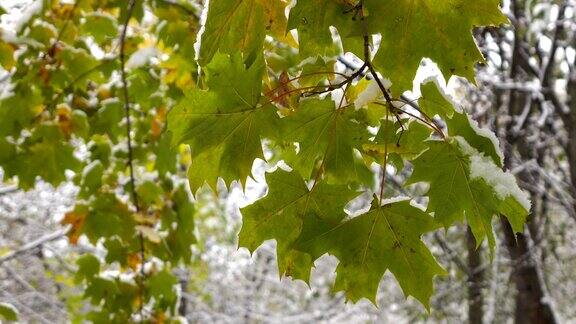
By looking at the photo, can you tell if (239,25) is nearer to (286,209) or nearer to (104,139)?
(286,209)

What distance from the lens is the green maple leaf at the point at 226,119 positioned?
1.16 m

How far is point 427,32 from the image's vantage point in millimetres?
1023

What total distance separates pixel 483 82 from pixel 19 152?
150 inches

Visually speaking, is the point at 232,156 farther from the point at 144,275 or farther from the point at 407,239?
the point at 144,275

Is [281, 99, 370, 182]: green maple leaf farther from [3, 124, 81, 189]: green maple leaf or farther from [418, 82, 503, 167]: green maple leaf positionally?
[3, 124, 81, 189]: green maple leaf

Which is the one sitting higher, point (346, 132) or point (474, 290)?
point (346, 132)

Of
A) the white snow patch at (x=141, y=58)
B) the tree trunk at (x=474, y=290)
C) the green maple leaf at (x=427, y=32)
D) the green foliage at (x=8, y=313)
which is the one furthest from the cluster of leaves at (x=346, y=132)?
the tree trunk at (x=474, y=290)

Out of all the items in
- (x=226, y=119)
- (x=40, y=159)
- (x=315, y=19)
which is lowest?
(x=40, y=159)

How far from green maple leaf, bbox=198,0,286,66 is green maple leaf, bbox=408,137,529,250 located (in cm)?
39

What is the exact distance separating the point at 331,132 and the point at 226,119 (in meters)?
0.23

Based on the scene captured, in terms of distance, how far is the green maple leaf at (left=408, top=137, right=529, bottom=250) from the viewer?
1097mm

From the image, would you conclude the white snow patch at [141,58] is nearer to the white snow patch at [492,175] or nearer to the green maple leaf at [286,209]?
the green maple leaf at [286,209]

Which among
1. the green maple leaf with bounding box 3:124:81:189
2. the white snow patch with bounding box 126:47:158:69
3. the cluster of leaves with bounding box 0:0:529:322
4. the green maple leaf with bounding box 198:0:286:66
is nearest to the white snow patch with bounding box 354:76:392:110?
the cluster of leaves with bounding box 0:0:529:322

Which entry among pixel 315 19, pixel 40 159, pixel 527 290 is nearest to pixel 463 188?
pixel 315 19
